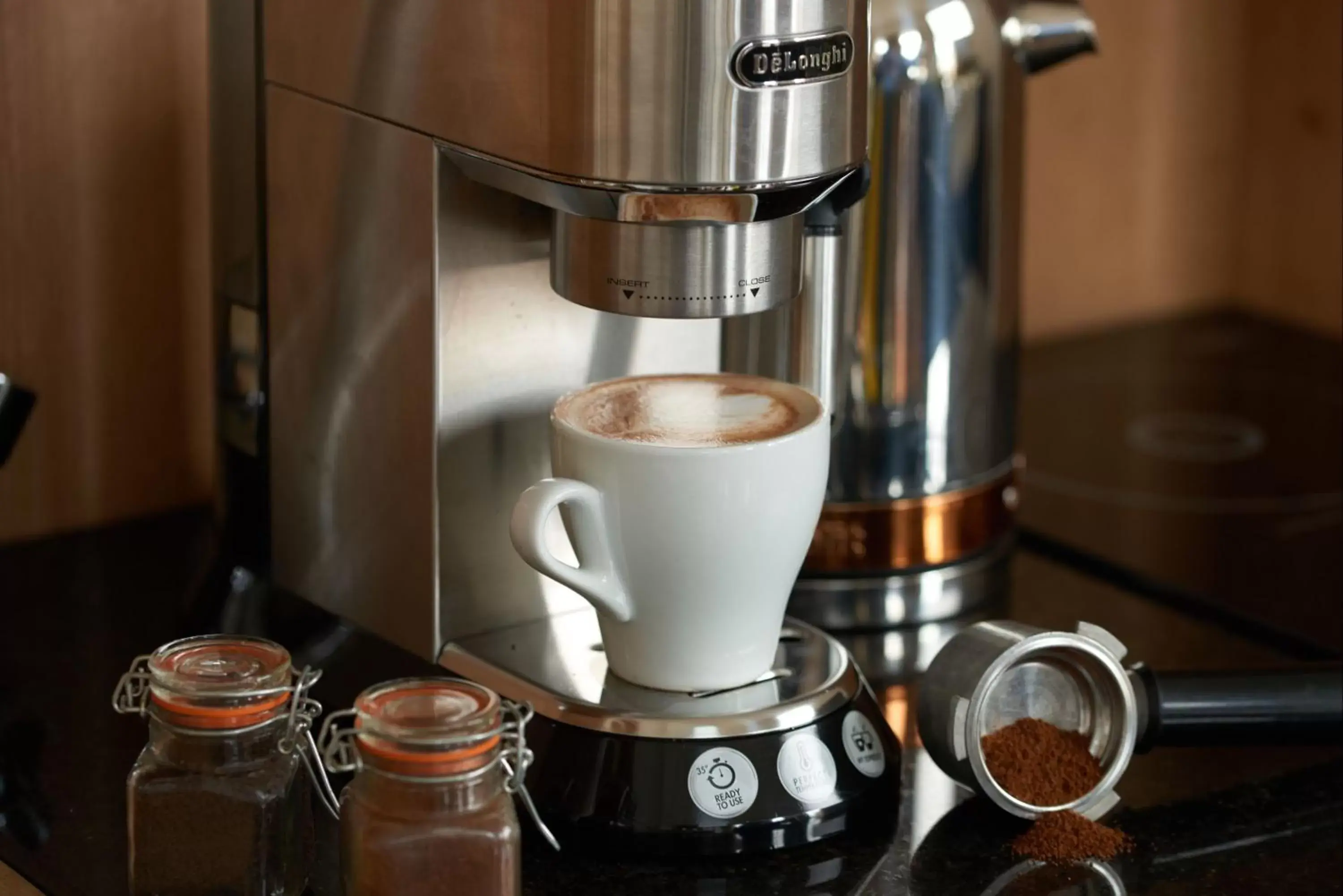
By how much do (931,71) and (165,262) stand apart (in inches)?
15.3

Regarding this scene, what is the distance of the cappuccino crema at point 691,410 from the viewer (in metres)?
0.63

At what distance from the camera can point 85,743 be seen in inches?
27.7

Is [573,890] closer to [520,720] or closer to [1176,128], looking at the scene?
[520,720]

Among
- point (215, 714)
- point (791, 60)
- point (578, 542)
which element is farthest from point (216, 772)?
point (791, 60)

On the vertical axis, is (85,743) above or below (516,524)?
below

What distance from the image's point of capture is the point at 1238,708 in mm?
689

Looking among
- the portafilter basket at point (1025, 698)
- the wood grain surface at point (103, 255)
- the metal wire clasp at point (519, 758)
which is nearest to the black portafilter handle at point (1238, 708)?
the portafilter basket at point (1025, 698)

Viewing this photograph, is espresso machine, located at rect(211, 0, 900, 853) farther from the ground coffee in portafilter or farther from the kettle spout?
the kettle spout

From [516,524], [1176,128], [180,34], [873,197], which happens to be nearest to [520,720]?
[516,524]

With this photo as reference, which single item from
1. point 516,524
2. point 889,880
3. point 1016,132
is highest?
point 1016,132

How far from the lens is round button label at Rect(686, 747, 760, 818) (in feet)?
2.02

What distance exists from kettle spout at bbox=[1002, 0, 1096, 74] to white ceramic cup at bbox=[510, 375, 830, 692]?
29 cm

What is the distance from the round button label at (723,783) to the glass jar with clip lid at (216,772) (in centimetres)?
13

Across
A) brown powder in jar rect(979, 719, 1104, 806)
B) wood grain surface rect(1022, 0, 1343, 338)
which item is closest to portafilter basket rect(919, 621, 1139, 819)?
brown powder in jar rect(979, 719, 1104, 806)
